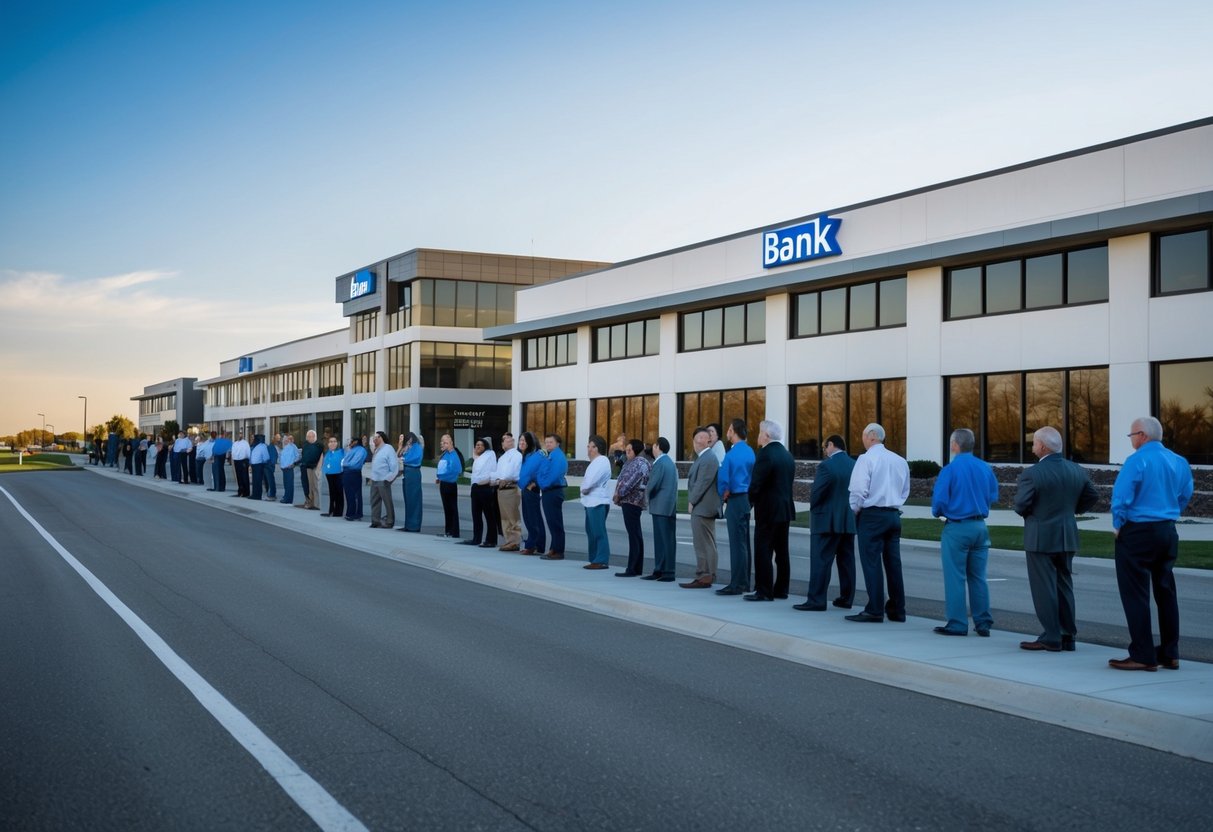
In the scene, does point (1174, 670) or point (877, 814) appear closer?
point (877, 814)

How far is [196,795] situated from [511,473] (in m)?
12.4

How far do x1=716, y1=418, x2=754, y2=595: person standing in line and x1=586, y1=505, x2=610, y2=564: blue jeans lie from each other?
9.76 feet

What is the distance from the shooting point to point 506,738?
6.23 m

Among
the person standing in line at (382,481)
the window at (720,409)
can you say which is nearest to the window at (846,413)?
the window at (720,409)

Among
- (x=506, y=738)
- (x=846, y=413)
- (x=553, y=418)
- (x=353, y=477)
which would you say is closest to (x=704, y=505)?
(x=506, y=738)

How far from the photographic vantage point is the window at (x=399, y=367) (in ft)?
215

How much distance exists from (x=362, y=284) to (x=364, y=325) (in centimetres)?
317

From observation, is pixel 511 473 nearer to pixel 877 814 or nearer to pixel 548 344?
pixel 877 814

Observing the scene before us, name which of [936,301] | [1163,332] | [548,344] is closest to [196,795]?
[1163,332]

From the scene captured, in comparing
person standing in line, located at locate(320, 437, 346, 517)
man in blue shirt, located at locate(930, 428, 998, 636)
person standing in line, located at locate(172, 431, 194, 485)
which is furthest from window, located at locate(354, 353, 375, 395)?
man in blue shirt, located at locate(930, 428, 998, 636)

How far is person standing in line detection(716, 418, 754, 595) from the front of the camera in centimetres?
1239

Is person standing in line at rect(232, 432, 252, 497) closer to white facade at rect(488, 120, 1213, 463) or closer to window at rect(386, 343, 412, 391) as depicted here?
white facade at rect(488, 120, 1213, 463)

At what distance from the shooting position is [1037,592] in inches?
359

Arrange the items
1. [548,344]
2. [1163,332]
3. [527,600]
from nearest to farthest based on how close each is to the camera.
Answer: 1. [527,600]
2. [1163,332]
3. [548,344]
